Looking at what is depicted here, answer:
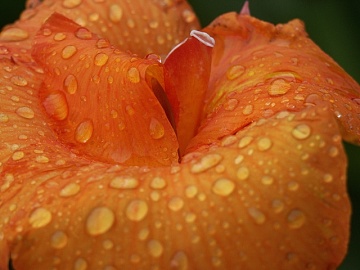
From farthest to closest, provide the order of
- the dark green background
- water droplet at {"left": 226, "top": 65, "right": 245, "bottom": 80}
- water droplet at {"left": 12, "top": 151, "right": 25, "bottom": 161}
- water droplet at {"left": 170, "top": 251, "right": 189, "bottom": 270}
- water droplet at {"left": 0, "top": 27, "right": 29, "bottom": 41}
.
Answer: the dark green background
water droplet at {"left": 0, "top": 27, "right": 29, "bottom": 41}
water droplet at {"left": 226, "top": 65, "right": 245, "bottom": 80}
water droplet at {"left": 12, "top": 151, "right": 25, "bottom": 161}
water droplet at {"left": 170, "top": 251, "right": 189, "bottom": 270}

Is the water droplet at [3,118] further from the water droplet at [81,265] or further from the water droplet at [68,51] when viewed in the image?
the water droplet at [81,265]

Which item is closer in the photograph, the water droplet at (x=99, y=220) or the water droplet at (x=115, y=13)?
the water droplet at (x=99, y=220)

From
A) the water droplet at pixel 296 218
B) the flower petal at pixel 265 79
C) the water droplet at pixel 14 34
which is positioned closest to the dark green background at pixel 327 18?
the flower petal at pixel 265 79

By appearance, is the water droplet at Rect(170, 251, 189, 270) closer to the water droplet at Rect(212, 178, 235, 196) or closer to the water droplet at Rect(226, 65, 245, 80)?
the water droplet at Rect(212, 178, 235, 196)

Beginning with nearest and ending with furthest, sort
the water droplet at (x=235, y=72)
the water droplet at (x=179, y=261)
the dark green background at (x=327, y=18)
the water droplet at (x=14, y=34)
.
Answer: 1. the water droplet at (x=179, y=261)
2. the water droplet at (x=235, y=72)
3. the water droplet at (x=14, y=34)
4. the dark green background at (x=327, y=18)

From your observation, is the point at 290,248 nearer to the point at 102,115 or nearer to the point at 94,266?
the point at 94,266

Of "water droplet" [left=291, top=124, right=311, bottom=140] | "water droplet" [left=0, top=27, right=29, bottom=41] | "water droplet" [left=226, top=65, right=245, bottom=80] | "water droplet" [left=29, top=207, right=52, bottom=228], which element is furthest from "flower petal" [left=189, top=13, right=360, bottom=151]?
"water droplet" [left=0, top=27, right=29, bottom=41]
